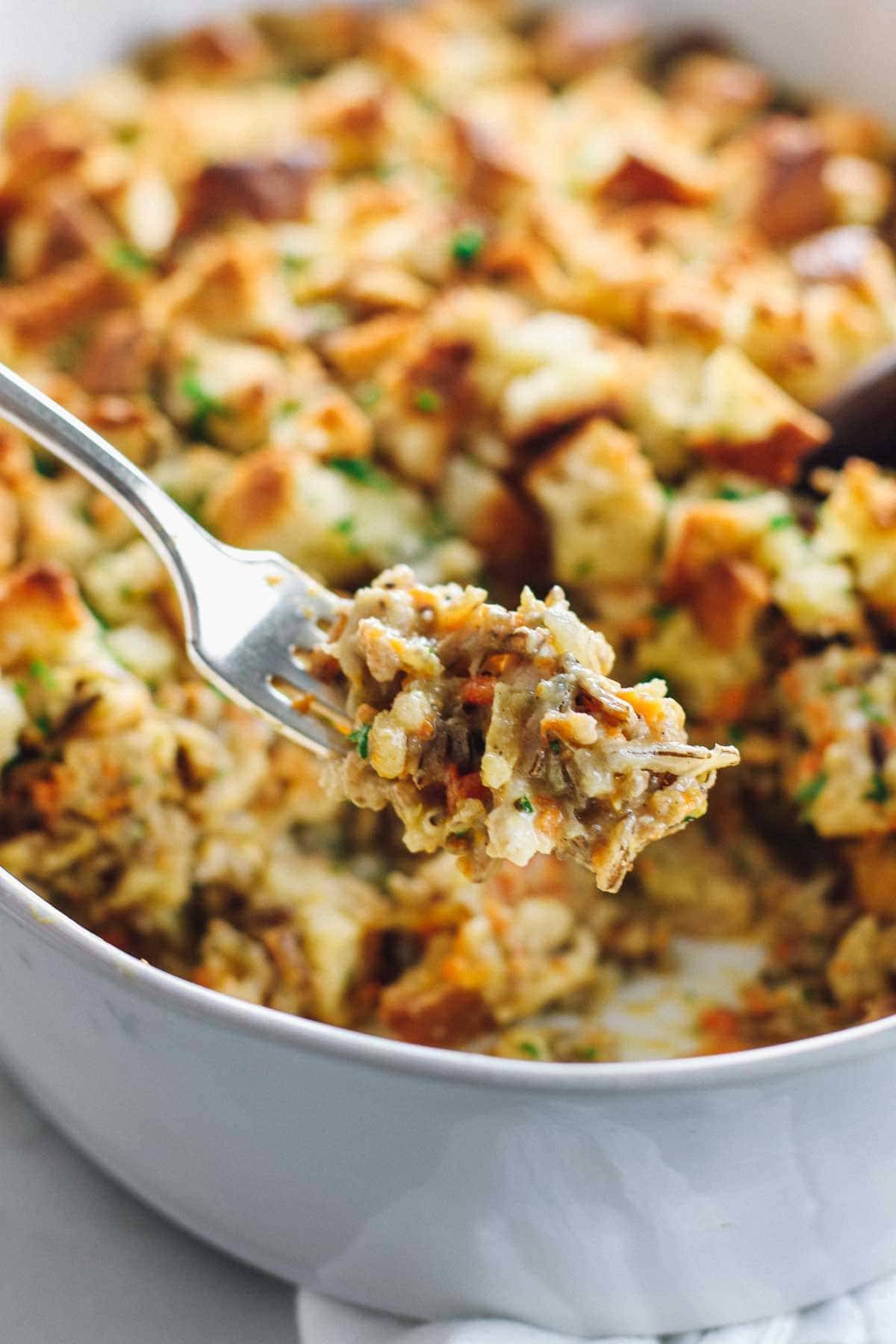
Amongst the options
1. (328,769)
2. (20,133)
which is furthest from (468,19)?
(328,769)

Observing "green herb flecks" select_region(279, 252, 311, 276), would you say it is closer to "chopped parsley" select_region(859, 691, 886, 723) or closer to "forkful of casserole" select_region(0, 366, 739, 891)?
"forkful of casserole" select_region(0, 366, 739, 891)

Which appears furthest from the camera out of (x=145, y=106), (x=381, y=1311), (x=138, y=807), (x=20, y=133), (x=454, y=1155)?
(x=145, y=106)

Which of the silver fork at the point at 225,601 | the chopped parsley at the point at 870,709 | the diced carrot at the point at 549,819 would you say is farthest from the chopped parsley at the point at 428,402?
the diced carrot at the point at 549,819

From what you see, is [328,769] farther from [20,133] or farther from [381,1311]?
[20,133]

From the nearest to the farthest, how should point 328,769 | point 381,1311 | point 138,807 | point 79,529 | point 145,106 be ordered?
1. point 328,769
2. point 381,1311
3. point 138,807
4. point 79,529
5. point 145,106

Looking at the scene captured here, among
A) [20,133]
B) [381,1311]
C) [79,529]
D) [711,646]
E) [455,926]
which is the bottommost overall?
[381,1311]

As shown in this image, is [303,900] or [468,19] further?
[468,19]

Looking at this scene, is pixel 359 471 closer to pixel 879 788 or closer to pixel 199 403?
pixel 199 403
